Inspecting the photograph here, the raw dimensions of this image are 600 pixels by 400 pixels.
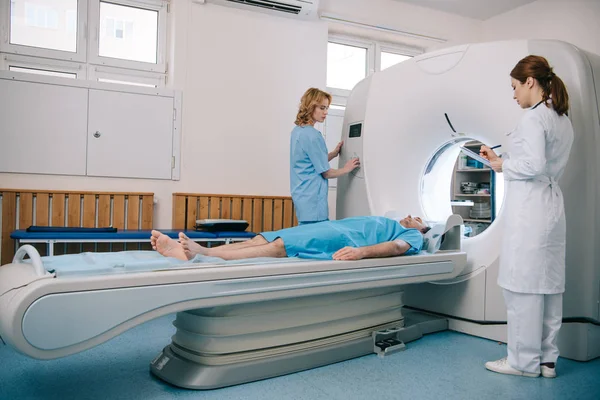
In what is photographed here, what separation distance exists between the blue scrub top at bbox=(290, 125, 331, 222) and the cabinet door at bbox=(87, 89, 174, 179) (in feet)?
3.90

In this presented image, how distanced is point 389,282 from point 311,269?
1.61 ft

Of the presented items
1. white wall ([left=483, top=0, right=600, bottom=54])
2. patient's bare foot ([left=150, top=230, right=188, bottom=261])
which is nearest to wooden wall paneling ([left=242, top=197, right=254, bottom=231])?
patient's bare foot ([left=150, top=230, right=188, bottom=261])

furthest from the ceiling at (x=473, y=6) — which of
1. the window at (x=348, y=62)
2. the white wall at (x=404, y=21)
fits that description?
the window at (x=348, y=62)

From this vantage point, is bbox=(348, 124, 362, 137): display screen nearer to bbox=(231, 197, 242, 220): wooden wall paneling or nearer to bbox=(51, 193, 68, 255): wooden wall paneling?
bbox=(231, 197, 242, 220): wooden wall paneling

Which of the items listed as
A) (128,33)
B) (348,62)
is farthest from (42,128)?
(348,62)

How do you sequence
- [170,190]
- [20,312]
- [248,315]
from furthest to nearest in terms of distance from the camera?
[170,190] < [248,315] < [20,312]

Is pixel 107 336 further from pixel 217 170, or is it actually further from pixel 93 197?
pixel 217 170

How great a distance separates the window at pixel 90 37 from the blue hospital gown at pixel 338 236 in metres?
2.24

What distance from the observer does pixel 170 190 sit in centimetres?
381

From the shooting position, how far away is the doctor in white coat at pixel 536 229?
6.89ft

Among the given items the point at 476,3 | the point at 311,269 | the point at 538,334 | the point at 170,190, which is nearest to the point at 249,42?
the point at 170,190

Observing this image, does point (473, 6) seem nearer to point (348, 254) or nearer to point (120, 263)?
point (348, 254)

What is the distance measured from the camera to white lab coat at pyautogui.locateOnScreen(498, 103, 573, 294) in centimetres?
209

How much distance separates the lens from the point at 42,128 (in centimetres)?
345
